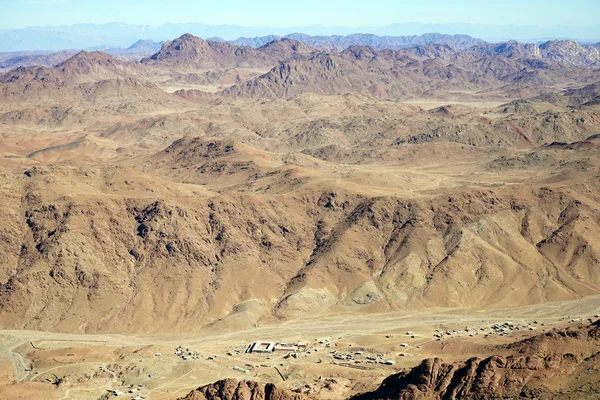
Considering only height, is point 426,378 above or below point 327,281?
above

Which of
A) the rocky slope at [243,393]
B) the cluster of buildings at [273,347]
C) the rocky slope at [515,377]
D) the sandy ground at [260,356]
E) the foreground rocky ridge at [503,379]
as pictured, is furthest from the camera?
the cluster of buildings at [273,347]

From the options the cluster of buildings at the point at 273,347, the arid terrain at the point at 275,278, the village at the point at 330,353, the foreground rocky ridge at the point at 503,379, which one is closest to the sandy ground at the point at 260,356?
the village at the point at 330,353

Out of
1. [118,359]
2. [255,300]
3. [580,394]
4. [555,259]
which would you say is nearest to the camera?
[580,394]

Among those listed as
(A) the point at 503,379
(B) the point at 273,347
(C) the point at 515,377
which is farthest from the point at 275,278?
(C) the point at 515,377

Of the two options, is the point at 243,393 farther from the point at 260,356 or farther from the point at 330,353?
the point at 330,353

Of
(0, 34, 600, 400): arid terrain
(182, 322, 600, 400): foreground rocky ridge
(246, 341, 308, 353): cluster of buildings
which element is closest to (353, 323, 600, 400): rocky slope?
(182, 322, 600, 400): foreground rocky ridge

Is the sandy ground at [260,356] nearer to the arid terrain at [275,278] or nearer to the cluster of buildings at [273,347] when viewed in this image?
the arid terrain at [275,278]

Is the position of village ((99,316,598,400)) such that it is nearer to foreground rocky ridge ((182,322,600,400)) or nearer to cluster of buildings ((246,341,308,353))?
cluster of buildings ((246,341,308,353))

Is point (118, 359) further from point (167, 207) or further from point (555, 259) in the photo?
point (555, 259)

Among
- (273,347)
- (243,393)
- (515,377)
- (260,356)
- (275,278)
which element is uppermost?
(515,377)

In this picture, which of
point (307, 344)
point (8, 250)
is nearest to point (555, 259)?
point (307, 344)

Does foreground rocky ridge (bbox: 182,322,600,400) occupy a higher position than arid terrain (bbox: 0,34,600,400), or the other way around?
foreground rocky ridge (bbox: 182,322,600,400)
